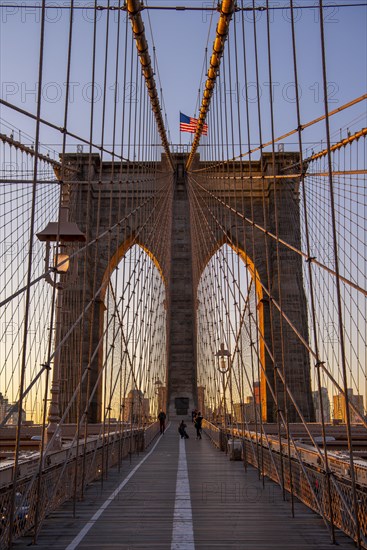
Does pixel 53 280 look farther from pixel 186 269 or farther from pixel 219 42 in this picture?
pixel 186 269

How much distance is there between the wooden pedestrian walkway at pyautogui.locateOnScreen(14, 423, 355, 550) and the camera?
3348 millimetres

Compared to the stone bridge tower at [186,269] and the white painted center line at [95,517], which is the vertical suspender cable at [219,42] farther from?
the white painted center line at [95,517]

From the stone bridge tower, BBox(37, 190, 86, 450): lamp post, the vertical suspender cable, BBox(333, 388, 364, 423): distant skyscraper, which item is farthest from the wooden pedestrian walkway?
the stone bridge tower

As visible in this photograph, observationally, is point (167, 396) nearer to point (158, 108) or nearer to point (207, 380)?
point (207, 380)

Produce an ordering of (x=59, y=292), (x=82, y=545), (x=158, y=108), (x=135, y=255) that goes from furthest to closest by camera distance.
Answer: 1. (x=158, y=108)
2. (x=135, y=255)
3. (x=59, y=292)
4. (x=82, y=545)

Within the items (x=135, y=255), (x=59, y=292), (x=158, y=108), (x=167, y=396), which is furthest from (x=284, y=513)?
(x=167, y=396)

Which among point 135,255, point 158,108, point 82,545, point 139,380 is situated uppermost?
point 158,108

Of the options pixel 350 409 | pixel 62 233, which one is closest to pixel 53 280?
Result: pixel 62 233

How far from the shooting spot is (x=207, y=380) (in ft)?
75.3

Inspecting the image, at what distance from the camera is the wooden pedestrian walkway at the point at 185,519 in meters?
3.35

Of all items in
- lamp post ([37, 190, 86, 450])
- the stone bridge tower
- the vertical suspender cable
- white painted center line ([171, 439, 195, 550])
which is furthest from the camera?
the stone bridge tower

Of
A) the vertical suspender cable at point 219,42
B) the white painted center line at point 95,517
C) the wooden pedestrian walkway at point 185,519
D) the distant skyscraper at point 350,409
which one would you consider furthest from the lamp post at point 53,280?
the vertical suspender cable at point 219,42

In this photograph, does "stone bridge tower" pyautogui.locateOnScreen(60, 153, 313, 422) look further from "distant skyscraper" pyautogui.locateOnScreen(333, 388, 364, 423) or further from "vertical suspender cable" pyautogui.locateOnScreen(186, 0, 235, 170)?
"vertical suspender cable" pyautogui.locateOnScreen(186, 0, 235, 170)

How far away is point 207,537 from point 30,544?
100 cm
